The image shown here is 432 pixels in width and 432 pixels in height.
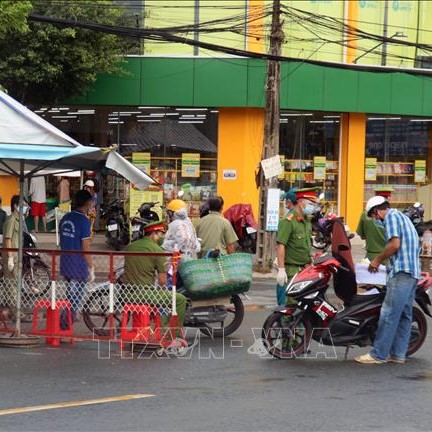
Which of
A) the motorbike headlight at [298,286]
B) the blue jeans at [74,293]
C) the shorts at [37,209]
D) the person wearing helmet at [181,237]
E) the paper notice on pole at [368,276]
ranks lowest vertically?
the blue jeans at [74,293]

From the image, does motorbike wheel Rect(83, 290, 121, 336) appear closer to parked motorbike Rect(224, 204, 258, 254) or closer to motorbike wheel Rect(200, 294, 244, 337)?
motorbike wheel Rect(200, 294, 244, 337)

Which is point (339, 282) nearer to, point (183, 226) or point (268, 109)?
point (183, 226)

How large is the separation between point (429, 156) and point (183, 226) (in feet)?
55.2

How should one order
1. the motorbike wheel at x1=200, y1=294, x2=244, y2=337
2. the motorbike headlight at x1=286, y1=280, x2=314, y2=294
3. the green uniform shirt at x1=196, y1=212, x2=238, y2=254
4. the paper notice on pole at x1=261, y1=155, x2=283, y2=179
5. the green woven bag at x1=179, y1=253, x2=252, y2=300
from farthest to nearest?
the paper notice on pole at x1=261, y1=155, x2=283, y2=179 < the green uniform shirt at x1=196, y1=212, x2=238, y2=254 < the motorbike wheel at x1=200, y1=294, x2=244, y2=337 < the green woven bag at x1=179, y1=253, x2=252, y2=300 < the motorbike headlight at x1=286, y1=280, x2=314, y2=294

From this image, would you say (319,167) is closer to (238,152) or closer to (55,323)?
(238,152)

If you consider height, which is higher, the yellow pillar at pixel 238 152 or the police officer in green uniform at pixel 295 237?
the yellow pillar at pixel 238 152

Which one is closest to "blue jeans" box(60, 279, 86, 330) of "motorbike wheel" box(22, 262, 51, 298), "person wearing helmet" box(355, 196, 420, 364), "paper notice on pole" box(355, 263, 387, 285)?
"motorbike wheel" box(22, 262, 51, 298)

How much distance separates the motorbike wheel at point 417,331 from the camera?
895cm

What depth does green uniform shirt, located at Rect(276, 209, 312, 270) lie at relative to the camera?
32.8 ft

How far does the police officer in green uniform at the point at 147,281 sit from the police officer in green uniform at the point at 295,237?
139 centimetres

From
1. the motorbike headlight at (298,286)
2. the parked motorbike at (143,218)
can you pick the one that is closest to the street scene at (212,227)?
the motorbike headlight at (298,286)

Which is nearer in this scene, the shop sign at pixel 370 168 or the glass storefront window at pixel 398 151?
the shop sign at pixel 370 168

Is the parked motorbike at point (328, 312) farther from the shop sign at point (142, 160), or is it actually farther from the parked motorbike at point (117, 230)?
the shop sign at point (142, 160)

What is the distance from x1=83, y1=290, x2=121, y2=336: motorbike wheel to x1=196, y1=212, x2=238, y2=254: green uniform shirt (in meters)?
2.17
